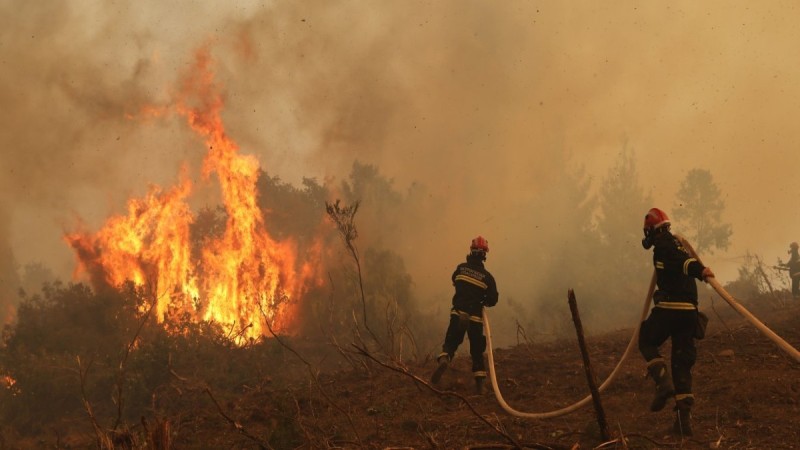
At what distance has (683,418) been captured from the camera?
5004 millimetres

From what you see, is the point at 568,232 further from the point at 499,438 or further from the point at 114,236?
the point at 499,438

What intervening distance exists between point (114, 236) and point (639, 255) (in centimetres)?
3411

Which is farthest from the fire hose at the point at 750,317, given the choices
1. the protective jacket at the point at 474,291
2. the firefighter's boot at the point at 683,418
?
→ the protective jacket at the point at 474,291

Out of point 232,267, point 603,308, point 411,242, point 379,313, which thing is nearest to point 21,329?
point 232,267

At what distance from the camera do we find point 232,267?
22047 millimetres

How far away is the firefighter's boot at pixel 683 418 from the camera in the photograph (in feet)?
16.4

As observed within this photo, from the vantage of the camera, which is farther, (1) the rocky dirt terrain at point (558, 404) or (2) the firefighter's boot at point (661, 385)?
(2) the firefighter's boot at point (661, 385)

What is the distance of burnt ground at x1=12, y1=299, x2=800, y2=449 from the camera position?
16.6 feet

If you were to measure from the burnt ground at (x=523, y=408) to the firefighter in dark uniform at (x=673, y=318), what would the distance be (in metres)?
0.42

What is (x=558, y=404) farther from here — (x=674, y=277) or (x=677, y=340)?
(x=674, y=277)

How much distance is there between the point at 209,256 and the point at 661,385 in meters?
20.7

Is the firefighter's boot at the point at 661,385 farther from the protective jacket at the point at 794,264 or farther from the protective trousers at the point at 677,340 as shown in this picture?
the protective jacket at the point at 794,264

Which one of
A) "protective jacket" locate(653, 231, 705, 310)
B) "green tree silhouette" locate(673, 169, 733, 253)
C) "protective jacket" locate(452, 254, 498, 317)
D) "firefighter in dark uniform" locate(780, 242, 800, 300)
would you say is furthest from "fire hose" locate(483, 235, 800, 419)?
"green tree silhouette" locate(673, 169, 733, 253)

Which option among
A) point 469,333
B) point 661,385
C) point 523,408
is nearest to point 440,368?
point 469,333
